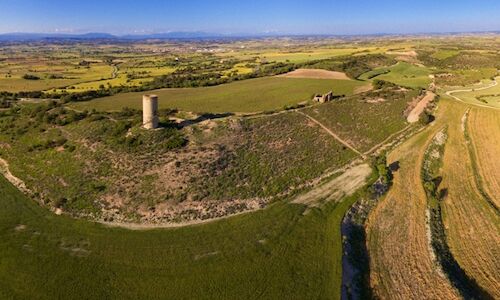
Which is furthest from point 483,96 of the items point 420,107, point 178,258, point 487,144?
point 178,258

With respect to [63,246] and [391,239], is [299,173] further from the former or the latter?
[63,246]

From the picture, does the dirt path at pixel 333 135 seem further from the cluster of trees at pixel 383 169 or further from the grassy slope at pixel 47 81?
the grassy slope at pixel 47 81

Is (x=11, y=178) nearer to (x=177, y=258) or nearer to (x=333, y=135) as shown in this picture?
(x=177, y=258)

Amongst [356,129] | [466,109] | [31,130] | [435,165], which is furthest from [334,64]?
[31,130]

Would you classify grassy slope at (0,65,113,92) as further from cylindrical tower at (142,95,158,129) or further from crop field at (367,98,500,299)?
crop field at (367,98,500,299)

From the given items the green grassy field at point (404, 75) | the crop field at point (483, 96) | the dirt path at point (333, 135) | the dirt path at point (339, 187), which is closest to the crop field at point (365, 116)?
the dirt path at point (333, 135)
